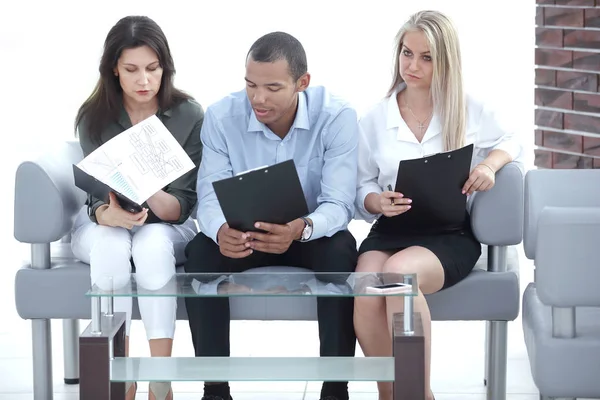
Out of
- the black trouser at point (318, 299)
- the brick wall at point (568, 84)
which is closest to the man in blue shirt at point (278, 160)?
the black trouser at point (318, 299)

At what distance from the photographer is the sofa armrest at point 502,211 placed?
298 centimetres

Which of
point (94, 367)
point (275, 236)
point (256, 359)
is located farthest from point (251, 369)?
point (275, 236)

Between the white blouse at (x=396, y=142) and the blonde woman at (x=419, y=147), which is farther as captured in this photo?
the white blouse at (x=396, y=142)

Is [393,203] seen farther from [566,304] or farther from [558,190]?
[566,304]

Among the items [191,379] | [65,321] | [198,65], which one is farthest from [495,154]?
[198,65]

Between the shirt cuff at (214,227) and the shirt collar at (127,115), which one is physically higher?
the shirt collar at (127,115)

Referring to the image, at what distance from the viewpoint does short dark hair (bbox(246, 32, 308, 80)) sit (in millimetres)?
2943

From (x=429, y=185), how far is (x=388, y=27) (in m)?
4.15

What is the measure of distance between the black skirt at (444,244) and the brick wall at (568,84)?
121 cm

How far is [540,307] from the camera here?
2.75 meters

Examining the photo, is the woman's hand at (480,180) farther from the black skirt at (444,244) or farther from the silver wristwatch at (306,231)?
the silver wristwatch at (306,231)

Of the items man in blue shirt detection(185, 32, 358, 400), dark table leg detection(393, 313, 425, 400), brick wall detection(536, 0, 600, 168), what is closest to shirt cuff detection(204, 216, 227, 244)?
man in blue shirt detection(185, 32, 358, 400)

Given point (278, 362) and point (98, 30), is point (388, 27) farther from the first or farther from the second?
point (278, 362)

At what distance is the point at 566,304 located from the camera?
244 cm
